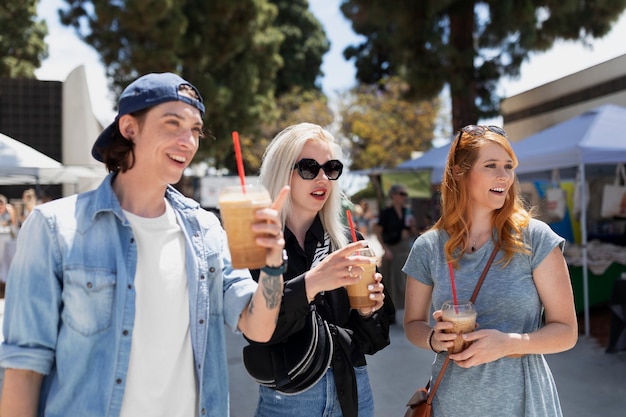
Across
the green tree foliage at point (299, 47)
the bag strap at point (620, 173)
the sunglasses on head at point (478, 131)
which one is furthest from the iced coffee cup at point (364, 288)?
the green tree foliage at point (299, 47)

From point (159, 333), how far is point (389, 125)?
2607cm

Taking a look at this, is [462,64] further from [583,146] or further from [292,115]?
[292,115]

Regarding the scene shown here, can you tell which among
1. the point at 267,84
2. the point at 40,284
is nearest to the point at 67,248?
the point at 40,284

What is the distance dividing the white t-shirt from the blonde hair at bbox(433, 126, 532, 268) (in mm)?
1005

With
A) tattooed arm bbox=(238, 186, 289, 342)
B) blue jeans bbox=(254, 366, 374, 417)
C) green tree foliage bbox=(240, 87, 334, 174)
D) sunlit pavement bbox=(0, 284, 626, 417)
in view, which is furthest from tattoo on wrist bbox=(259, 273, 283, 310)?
green tree foliage bbox=(240, 87, 334, 174)

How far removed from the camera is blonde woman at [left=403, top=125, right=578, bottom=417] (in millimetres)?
1896

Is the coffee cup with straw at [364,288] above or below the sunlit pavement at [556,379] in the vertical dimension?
above

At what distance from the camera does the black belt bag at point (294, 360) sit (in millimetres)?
1930

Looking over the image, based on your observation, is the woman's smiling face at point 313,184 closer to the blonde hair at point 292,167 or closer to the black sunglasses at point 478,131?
the blonde hair at point 292,167

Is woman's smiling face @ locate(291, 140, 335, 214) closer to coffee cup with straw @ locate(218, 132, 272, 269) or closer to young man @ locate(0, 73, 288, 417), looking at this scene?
young man @ locate(0, 73, 288, 417)

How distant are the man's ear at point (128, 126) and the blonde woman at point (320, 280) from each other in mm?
660

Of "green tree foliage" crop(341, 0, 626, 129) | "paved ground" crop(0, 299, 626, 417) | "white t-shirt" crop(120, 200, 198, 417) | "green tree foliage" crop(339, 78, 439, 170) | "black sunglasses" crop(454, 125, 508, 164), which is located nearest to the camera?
"white t-shirt" crop(120, 200, 198, 417)

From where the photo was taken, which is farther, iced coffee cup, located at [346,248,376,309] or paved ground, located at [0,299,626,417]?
paved ground, located at [0,299,626,417]

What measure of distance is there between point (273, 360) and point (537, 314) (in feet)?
3.09
